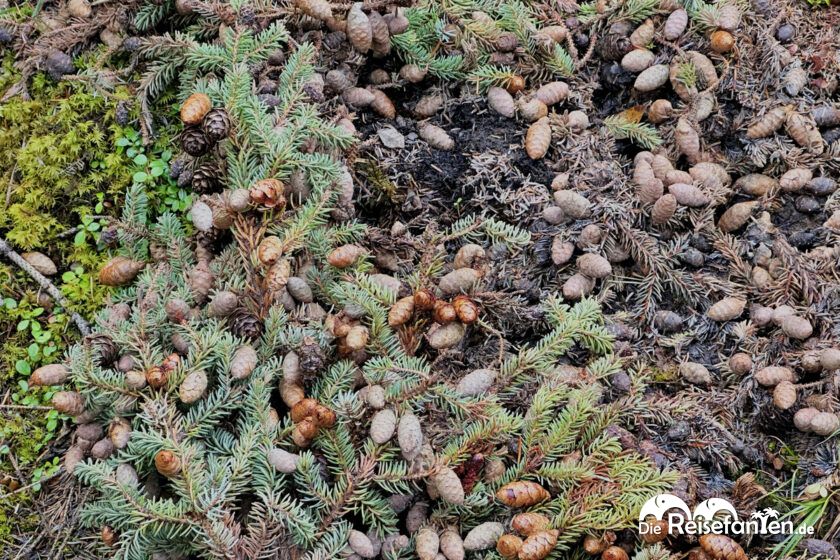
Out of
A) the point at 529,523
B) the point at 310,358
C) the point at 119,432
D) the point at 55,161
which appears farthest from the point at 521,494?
the point at 55,161

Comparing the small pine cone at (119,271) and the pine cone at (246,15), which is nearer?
the small pine cone at (119,271)

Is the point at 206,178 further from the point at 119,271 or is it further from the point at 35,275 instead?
the point at 35,275

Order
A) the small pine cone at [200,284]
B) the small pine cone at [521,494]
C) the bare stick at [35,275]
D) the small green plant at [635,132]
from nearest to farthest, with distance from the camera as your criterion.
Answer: the small pine cone at [521,494] < the small pine cone at [200,284] < the bare stick at [35,275] < the small green plant at [635,132]

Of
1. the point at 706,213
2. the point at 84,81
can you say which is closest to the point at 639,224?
the point at 706,213

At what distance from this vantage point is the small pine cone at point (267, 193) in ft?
6.71

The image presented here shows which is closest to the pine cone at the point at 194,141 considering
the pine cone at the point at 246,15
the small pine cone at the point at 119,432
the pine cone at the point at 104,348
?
the pine cone at the point at 246,15

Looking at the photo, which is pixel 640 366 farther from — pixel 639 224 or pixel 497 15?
pixel 497 15

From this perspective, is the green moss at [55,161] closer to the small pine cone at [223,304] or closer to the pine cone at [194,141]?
the pine cone at [194,141]

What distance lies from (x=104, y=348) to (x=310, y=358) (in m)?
0.59

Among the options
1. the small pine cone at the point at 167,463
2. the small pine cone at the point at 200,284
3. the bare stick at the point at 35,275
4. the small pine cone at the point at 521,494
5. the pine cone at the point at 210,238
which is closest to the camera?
the small pine cone at the point at 167,463

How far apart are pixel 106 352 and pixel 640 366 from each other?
153 centimetres

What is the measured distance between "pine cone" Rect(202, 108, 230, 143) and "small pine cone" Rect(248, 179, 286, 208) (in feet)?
0.69

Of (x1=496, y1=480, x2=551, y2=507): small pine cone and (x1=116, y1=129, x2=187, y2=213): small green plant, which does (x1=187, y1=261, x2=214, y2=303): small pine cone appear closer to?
(x1=116, y1=129, x2=187, y2=213): small green plant

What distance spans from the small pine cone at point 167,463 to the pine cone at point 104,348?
0.41 metres
